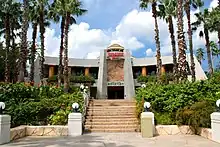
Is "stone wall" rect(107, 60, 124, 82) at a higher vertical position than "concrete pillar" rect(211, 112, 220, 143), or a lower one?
higher

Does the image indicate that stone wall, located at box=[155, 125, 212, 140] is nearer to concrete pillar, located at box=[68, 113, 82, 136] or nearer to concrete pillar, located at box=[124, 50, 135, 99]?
concrete pillar, located at box=[68, 113, 82, 136]

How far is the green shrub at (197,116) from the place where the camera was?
12.0 m

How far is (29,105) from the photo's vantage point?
15391 millimetres

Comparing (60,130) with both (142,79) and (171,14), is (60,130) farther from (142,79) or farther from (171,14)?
(142,79)

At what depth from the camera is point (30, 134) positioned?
43.4ft

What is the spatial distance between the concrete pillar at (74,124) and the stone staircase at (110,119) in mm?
1324

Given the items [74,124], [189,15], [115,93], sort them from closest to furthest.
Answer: [74,124]
[189,15]
[115,93]

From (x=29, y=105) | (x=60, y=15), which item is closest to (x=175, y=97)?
(x=29, y=105)

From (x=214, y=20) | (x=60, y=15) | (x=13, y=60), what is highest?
(x=214, y=20)

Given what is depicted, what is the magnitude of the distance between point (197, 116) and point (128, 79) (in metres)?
25.1

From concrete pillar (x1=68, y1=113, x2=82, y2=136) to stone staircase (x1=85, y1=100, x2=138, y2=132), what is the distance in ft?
4.35

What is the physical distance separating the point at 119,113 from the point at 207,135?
7.00 meters

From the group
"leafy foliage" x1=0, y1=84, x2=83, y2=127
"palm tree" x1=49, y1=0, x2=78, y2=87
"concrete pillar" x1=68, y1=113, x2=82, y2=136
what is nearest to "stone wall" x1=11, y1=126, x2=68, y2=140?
"concrete pillar" x1=68, y1=113, x2=82, y2=136

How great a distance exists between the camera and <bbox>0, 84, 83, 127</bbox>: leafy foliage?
14852mm
